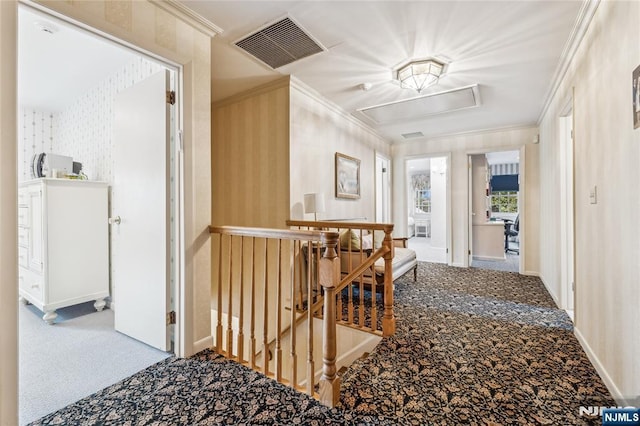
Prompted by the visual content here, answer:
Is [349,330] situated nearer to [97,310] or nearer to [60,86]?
[97,310]

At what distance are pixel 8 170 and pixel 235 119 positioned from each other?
3.50m

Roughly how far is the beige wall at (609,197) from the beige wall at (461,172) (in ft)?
8.51

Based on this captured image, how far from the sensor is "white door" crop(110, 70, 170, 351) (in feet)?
6.93

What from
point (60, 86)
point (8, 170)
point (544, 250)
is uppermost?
point (60, 86)

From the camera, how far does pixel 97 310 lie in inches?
117

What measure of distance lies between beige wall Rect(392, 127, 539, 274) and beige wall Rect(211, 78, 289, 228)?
3373mm

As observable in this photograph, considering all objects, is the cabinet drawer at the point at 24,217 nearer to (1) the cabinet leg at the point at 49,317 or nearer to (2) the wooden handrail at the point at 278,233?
(1) the cabinet leg at the point at 49,317

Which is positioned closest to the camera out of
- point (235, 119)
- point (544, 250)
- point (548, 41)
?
point (548, 41)

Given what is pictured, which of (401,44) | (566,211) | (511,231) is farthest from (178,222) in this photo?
(511,231)

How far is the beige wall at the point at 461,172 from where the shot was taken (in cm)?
470

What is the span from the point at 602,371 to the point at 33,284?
4.81m

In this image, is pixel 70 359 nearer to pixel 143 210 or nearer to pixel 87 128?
pixel 143 210

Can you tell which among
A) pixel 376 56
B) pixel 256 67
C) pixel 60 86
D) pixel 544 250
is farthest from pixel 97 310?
pixel 544 250

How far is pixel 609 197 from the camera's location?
1.74 m
